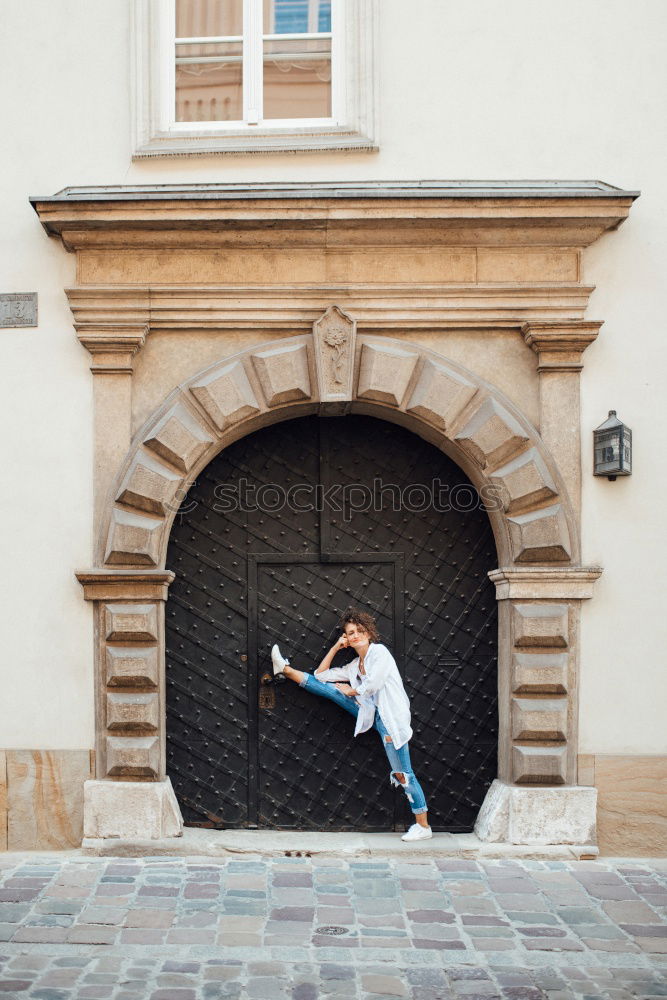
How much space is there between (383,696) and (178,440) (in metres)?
2.02

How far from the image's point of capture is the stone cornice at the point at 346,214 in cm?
626

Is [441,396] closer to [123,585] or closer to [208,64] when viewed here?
[123,585]

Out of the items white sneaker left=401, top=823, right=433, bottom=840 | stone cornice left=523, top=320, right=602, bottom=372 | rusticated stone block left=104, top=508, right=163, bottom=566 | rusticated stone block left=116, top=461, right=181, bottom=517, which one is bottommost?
white sneaker left=401, top=823, right=433, bottom=840

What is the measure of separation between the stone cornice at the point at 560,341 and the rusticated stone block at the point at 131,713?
3.19 m

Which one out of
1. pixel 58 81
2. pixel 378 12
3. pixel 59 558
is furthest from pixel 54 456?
pixel 378 12

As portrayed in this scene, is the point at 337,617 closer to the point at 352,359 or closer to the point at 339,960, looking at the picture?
the point at 352,359

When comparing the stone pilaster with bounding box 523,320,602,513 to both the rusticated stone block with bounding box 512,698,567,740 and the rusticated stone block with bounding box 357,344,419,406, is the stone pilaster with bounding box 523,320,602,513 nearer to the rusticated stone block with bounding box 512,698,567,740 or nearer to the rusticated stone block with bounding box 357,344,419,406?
the rusticated stone block with bounding box 357,344,419,406

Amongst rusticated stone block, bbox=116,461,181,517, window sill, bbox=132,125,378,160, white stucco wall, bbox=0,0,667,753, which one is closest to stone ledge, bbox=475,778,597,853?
white stucco wall, bbox=0,0,667,753

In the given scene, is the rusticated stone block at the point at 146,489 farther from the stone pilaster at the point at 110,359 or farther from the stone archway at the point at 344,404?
the stone pilaster at the point at 110,359

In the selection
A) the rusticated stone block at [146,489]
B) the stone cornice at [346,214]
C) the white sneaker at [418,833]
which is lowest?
the white sneaker at [418,833]

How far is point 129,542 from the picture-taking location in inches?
252

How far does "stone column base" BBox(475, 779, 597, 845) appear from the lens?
20.5ft

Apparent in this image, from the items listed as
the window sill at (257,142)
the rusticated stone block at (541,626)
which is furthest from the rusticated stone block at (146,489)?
the rusticated stone block at (541,626)

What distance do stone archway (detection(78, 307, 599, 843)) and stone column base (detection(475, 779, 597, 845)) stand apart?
0.06 feet
